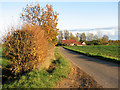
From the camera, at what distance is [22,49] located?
23.2 feet

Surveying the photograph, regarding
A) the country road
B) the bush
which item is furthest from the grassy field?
the bush

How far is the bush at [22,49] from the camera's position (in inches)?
278

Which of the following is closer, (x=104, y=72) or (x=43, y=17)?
(x=104, y=72)

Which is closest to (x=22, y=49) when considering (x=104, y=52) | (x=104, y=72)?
(x=104, y=72)

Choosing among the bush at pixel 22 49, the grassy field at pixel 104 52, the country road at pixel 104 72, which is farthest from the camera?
the grassy field at pixel 104 52

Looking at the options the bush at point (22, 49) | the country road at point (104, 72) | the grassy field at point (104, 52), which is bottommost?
the grassy field at point (104, 52)

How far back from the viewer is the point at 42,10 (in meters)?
18.3

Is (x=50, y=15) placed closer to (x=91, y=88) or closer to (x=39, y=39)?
(x=39, y=39)

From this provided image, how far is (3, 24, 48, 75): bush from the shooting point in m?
7.06

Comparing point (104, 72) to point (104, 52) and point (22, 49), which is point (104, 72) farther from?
point (104, 52)

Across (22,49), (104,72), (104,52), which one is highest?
(22,49)

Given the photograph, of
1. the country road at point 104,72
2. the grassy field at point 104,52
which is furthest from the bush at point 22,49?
the grassy field at point 104,52

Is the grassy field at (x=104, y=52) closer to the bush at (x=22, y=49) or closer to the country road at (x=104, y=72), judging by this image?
the country road at (x=104, y=72)

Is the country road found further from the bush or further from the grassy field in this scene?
the bush
